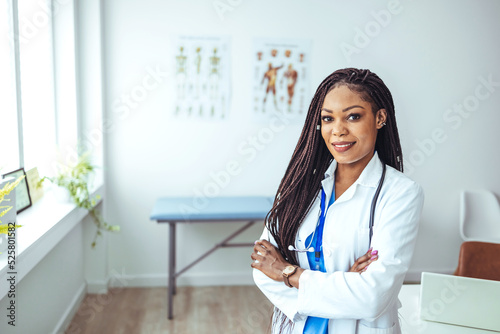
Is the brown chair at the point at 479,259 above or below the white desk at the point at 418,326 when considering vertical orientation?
below

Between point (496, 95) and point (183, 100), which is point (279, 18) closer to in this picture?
point (183, 100)

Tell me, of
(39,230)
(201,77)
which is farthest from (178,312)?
(201,77)

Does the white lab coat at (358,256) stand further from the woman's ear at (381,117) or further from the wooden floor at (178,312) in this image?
the wooden floor at (178,312)

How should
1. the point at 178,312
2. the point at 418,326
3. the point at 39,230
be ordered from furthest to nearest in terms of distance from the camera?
the point at 178,312, the point at 39,230, the point at 418,326

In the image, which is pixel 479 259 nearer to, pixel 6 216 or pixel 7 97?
pixel 6 216

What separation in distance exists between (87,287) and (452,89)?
328 cm

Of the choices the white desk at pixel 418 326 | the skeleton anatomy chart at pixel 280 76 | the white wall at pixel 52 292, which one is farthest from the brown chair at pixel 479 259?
the white wall at pixel 52 292

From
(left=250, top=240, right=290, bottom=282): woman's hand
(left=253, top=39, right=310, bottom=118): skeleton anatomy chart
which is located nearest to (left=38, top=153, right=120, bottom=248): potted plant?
(left=253, top=39, right=310, bottom=118): skeleton anatomy chart

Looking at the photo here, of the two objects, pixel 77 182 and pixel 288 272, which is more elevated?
pixel 288 272

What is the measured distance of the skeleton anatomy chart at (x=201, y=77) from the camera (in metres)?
3.51

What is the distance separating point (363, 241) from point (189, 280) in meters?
2.75

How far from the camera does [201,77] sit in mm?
3543

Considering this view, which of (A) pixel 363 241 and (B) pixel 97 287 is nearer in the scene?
(A) pixel 363 241

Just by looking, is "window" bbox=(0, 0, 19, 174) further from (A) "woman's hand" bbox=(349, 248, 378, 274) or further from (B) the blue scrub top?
(A) "woman's hand" bbox=(349, 248, 378, 274)
